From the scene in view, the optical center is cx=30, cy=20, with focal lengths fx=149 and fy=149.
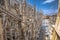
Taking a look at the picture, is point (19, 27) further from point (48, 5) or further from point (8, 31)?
point (48, 5)

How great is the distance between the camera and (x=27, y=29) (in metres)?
3.29

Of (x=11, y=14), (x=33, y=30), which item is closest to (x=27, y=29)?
(x=33, y=30)

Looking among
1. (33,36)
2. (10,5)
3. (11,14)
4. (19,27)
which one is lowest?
(33,36)

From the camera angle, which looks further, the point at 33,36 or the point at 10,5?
the point at 33,36

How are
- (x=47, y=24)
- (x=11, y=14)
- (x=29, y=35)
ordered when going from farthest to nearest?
(x=29, y=35), (x=47, y=24), (x=11, y=14)

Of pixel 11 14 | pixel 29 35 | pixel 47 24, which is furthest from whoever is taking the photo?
pixel 29 35

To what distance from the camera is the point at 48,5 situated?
3.07 meters

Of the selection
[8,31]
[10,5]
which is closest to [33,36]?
[8,31]

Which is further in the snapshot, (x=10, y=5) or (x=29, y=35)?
(x=29, y=35)

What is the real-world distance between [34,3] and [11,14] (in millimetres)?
561

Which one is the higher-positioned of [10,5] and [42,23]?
[10,5]

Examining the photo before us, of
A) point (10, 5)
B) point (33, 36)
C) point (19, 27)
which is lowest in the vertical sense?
point (33, 36)

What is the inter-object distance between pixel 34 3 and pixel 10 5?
520 mm

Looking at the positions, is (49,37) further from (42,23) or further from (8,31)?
(8,31)
